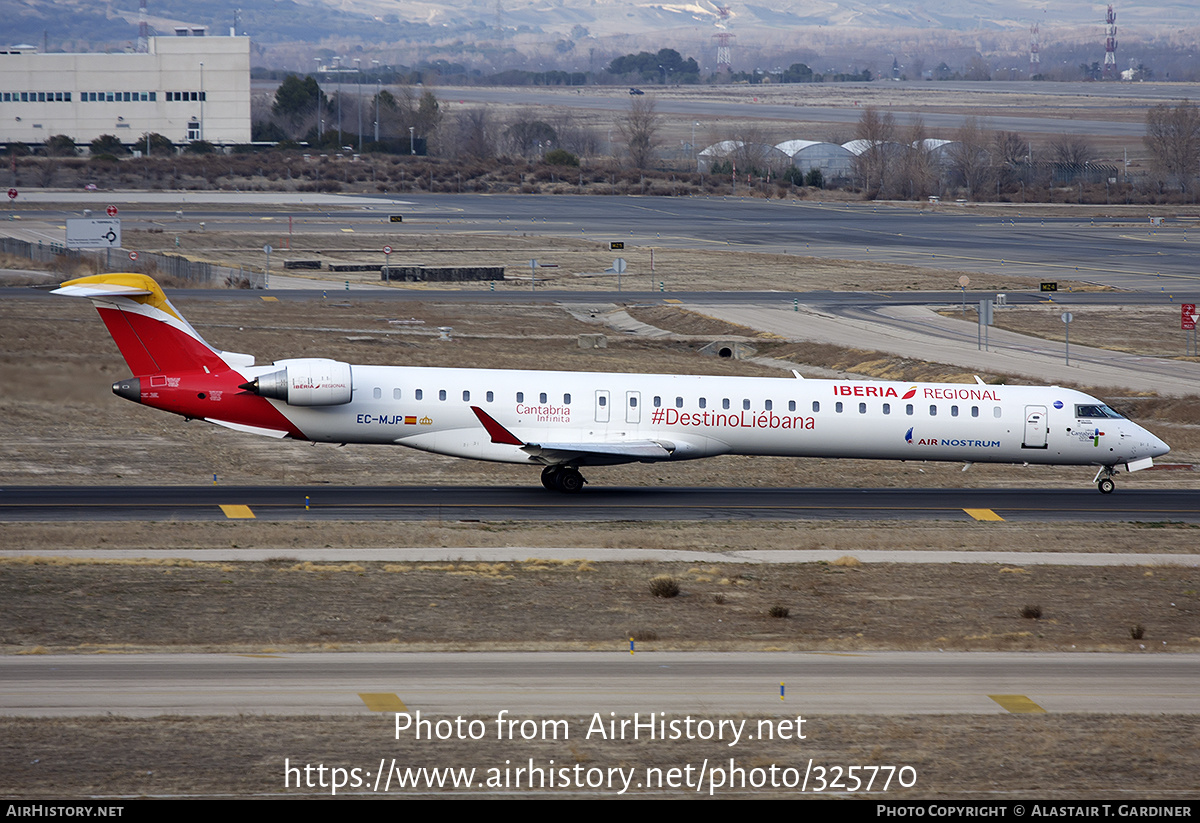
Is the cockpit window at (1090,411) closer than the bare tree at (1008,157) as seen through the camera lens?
Yes

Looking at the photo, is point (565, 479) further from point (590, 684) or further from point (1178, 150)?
point (1178, 150)

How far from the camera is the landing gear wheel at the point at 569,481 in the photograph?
33812mm

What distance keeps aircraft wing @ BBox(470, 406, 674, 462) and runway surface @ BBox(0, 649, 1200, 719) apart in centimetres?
1163

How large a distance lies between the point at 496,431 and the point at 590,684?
44.1 feet

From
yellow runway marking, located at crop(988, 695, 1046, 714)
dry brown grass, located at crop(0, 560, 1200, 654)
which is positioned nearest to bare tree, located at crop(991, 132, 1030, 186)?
dry brown grass, located at crop(0, 560, 1200, 654)

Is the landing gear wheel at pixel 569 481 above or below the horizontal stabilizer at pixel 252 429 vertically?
below

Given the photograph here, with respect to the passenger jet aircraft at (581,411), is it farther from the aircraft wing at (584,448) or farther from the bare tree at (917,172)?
the bare tree at (917,172)

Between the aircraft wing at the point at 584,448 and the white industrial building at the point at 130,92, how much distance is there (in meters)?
147

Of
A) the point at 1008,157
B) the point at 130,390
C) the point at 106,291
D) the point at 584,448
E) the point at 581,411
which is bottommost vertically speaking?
the point at 584,448

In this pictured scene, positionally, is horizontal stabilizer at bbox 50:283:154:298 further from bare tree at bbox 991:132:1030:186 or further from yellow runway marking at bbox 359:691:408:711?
bare tree at bbox 991:132:1030:186

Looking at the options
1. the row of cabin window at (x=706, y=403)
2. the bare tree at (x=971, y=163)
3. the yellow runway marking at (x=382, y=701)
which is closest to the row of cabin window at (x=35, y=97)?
the bare tree at (x=971, y=163)

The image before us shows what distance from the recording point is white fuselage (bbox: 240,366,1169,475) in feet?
107

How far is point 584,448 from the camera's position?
106 feet

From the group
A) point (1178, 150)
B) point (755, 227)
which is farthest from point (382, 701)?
point (1178, 150)
